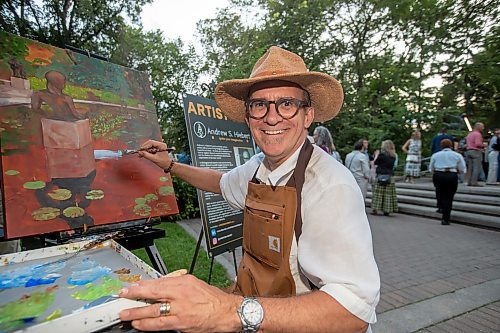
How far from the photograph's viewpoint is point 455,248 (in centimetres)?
503

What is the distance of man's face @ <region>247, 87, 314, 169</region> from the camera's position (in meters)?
1.48

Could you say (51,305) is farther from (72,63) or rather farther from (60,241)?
(72,63)

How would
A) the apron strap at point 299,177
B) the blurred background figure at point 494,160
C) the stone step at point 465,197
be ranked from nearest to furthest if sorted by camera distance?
the apron strap at point 299,177 → the stone step at point 465,197 → the blurred background figure at point 494,160

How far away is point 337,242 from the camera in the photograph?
42.3 inches

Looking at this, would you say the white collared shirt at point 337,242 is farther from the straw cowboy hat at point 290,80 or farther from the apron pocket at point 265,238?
the straw cowboy hat at point 290,80

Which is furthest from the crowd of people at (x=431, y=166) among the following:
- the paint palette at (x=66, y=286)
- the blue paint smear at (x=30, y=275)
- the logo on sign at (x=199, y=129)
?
the blue paint smear at (x=30, y=275)

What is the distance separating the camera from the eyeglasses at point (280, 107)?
1479 millimetres

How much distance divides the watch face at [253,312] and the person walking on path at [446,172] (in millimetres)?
6717

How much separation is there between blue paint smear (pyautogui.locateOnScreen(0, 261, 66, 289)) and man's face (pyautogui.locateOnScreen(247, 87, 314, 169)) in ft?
3.18

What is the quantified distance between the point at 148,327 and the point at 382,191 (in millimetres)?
7864

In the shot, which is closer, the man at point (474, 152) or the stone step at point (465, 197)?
the stone step at point (465, 197)

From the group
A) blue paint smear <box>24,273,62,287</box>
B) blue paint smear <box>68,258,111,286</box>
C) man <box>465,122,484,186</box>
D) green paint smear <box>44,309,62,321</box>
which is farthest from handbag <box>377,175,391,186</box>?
green paint smear <box>44,309,62,321</box>

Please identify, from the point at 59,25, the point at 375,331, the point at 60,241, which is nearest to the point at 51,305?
the point at 60,241

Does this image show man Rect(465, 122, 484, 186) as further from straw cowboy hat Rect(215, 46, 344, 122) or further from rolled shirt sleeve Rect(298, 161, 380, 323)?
rolled shirt sleeve Rect(298, 161, 380, 323)
